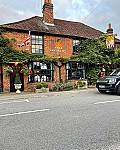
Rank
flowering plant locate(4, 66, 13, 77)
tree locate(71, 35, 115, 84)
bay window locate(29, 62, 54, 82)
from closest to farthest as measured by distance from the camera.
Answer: flowering plant locate(4, 66, 13, 77) < bay window locate(29, 62, 54, 82) < tree locate(71, 35, 115, 84)

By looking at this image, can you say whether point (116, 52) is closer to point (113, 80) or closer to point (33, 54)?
point (113, 80)

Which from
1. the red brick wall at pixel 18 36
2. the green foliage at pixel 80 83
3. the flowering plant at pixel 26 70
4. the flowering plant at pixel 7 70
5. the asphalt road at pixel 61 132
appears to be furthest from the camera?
the green foliage at pixel 80 83

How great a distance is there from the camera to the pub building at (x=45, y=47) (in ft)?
39.0

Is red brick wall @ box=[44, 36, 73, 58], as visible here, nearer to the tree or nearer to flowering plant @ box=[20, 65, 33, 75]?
the tree

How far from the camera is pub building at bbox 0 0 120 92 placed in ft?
39.0

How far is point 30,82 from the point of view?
1230cm

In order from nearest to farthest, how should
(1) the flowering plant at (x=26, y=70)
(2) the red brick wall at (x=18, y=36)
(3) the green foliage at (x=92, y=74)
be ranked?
(1) the flowering plant at (x=26, y=70) < (2) the red brick wall at (x=18, y=36) < (3) the green foliage at (x=92, y=74)

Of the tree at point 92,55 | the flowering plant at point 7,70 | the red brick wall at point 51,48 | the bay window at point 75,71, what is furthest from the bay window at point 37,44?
A: the tree at point 92,55

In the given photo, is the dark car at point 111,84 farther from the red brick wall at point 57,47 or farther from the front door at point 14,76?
the front door at point 14,76

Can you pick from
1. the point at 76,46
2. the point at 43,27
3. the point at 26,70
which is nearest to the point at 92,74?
the point at 76,46

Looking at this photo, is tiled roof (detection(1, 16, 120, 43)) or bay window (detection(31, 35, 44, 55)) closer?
tiled roof (detection(1, 16, 120, 43))

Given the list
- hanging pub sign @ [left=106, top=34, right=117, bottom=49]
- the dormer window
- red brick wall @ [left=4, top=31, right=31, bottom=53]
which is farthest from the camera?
the dormer window

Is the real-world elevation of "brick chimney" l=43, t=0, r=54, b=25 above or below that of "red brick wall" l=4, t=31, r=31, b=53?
above

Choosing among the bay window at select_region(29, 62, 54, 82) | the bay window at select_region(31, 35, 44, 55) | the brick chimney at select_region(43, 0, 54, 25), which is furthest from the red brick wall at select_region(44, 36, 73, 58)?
the brick chimney at select_region(43, 0, 54, 25)
